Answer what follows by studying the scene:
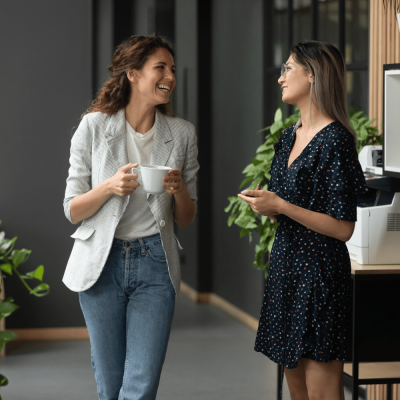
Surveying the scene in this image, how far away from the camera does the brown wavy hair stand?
1853mm

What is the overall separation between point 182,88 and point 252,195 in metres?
4.57

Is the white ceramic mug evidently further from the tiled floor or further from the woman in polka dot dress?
the tiled floor

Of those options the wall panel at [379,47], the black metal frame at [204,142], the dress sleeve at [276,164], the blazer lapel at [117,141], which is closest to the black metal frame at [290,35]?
the wall panel at [379,47]

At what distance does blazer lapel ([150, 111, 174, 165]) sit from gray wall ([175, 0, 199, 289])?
12.7ft

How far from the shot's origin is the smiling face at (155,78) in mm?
1827

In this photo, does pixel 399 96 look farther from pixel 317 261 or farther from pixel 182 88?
pixel 182 88

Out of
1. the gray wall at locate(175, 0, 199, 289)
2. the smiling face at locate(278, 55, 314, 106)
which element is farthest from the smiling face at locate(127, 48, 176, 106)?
the gray wall at locate(175, 0, 199, 289)

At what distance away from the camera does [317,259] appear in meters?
1.80

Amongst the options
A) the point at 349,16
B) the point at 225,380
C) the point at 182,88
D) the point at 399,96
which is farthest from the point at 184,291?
the point at 399,96

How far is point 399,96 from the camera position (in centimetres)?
222

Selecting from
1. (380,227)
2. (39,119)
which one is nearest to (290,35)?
(39,119)

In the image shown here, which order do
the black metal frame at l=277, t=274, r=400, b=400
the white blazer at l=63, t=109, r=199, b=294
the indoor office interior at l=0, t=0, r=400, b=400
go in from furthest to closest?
the indoor office interior at l=0, t=0, r=400, b=400 → the black metal frame at l=277, t=274, r=400, b=400 → the white blazer at l=63, t=109, r=199, b=294

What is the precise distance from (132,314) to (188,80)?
14.8 feet

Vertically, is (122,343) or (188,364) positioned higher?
(122,343)
